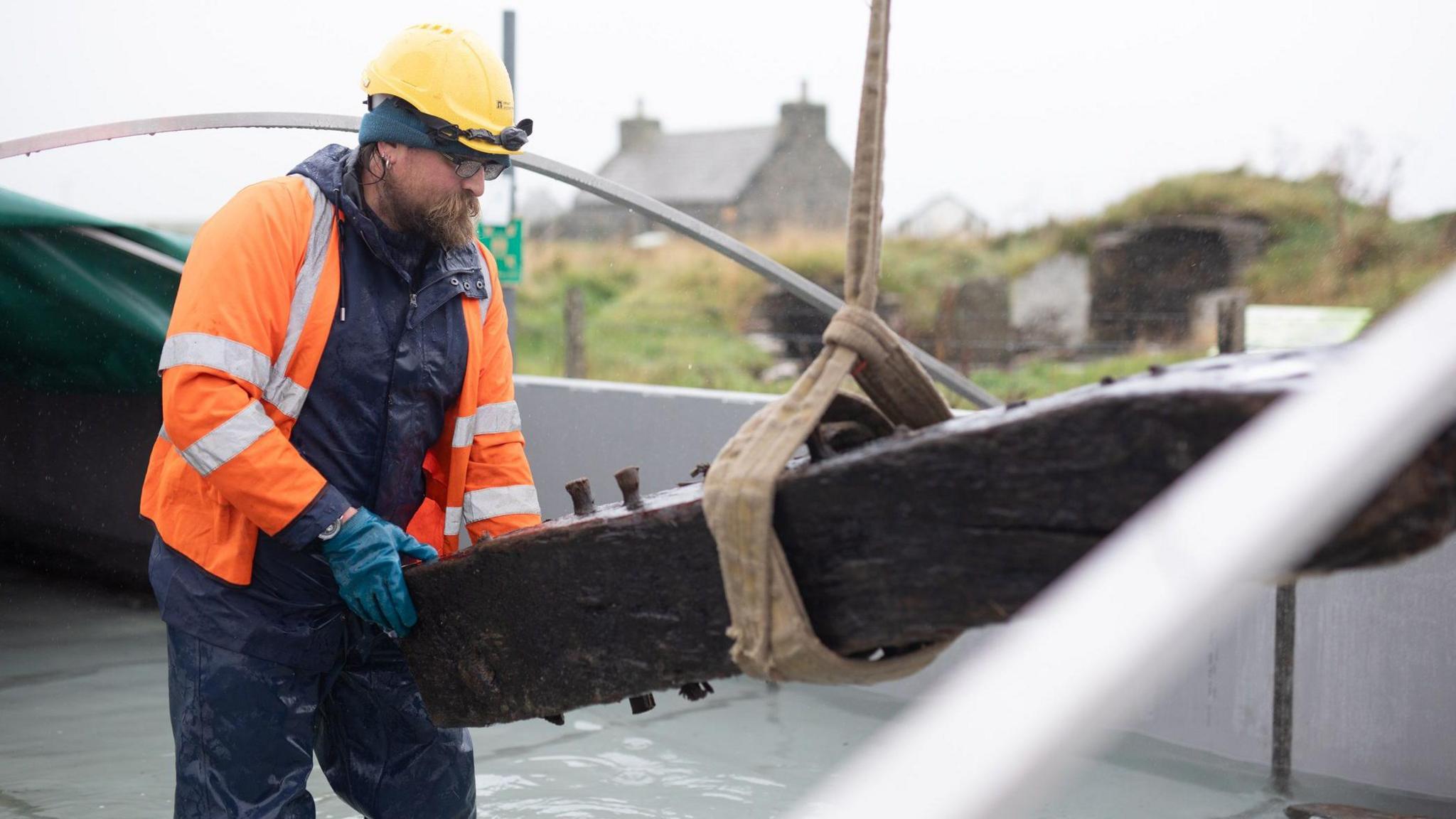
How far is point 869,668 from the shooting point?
150 centimetres

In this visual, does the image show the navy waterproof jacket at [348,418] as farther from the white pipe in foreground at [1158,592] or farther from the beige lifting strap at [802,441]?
the white pipe in foreground at [1158,592]

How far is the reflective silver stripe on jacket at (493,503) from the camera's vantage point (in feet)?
9.77

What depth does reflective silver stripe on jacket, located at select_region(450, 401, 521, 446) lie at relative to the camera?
295 cm

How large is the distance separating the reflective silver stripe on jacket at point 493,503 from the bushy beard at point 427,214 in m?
0.59

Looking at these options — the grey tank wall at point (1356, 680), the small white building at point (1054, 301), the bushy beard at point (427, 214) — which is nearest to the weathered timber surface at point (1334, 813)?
the grey tank wall at point (1356, 680)

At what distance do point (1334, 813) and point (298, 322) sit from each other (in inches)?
133

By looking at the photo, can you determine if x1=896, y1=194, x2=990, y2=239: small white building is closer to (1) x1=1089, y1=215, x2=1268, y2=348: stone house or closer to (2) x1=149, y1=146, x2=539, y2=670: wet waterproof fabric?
(1) x1=1089, y1=215, x2=1268, y2=348: stone house

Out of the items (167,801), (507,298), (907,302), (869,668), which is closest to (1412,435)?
(869,668)

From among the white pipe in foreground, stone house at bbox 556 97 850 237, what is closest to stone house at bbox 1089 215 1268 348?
stone house at bbox 556 97 850 237

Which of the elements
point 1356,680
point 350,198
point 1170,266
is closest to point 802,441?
point 350,198

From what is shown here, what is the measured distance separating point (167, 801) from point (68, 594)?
11.7 ft

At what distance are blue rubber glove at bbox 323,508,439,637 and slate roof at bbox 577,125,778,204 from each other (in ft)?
146

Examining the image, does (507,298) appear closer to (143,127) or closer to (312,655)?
(143,127)

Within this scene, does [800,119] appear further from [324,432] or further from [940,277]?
[324,432]
